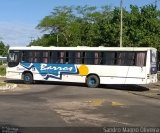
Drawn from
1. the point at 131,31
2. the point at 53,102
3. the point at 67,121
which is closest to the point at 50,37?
the point at 131,31

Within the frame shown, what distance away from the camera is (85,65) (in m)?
30.7

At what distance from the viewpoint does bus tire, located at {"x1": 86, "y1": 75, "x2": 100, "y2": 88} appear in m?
30.4

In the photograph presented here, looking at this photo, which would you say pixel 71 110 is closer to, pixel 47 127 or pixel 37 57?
pixel 47 127

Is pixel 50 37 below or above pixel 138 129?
above

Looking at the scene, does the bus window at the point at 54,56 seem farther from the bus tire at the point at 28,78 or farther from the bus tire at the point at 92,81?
the bus tire at the point at 92,81

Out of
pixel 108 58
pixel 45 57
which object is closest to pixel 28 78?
pixel 45 57

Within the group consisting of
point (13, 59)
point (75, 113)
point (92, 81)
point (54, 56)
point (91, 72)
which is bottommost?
point (75, 113)

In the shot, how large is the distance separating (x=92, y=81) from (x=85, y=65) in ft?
3.79

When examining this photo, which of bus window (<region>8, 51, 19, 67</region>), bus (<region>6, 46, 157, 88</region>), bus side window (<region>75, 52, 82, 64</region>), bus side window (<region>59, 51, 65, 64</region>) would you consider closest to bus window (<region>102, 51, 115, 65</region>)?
bus (<region>6, 46, 157, 88</region>)

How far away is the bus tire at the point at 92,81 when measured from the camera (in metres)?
30.4

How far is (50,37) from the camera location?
8925 centimetres

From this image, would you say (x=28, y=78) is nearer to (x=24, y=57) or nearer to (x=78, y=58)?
(x=24, y=57)

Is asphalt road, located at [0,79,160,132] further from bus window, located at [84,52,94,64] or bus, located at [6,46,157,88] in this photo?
bus window, located at [84,52,94,64]

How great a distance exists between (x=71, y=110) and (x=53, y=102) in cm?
305
